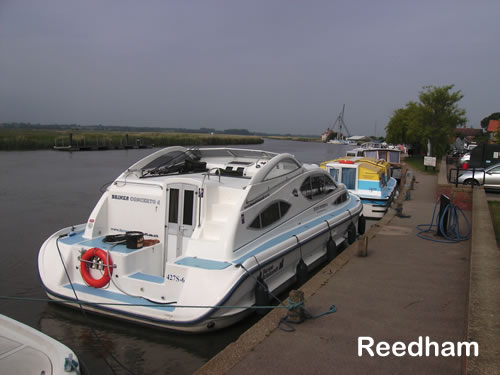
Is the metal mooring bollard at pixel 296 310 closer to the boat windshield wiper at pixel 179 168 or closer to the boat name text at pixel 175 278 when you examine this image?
the boat name text at pixel 175 278

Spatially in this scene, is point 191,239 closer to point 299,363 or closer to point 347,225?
point 299,363

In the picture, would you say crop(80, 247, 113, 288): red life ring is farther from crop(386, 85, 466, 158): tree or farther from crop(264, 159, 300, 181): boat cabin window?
crop(386, 85, 466, 158): tree

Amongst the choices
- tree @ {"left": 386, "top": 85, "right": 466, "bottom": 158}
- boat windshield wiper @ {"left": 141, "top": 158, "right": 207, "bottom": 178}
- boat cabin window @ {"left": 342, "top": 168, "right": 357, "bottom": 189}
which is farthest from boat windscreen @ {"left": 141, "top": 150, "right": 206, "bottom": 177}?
tree @ {"left": 386, "top": 85, "right": 466, "bottom": 158}

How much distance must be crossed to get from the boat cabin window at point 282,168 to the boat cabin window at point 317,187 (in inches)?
17.8

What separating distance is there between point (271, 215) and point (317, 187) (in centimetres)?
239

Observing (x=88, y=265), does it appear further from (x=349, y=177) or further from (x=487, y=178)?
(x=487, y=178)

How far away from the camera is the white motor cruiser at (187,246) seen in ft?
20.1

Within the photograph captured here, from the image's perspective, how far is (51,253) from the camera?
7.16m

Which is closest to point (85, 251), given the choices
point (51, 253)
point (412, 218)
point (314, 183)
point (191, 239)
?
point (51, 253)

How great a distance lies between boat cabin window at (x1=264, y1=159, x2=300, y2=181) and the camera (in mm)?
7960

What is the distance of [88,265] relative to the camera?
6848mm

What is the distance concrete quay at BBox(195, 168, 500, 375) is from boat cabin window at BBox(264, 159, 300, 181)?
6.79ft

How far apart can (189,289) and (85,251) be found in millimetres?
2124

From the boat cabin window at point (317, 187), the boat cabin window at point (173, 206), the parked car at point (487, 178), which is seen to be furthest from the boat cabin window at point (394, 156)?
the boat cabin window at point (173, 206)
